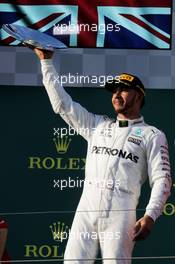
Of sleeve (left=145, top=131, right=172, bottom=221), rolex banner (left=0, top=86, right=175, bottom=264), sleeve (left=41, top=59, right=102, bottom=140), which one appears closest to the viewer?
sleeve (left=145, top=131, right=172, bottom=221)

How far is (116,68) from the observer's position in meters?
3.58

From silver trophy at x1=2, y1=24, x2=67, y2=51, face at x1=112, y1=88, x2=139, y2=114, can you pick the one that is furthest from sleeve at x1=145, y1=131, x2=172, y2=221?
silver trophy at x1=2, y1=24, x2=67, y2=51

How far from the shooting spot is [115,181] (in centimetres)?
257

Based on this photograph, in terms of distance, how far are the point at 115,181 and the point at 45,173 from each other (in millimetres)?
1012

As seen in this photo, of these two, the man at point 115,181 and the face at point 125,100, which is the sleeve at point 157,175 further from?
the face at point 125,100

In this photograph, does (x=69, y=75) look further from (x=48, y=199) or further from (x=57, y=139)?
(x=48, y=199)

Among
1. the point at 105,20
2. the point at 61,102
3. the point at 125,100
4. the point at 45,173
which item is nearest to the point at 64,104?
the point at 61,102

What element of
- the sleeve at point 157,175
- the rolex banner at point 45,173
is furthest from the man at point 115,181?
the rolex banner at point 45,173

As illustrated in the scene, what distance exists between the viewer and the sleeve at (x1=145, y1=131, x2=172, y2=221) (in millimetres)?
2510

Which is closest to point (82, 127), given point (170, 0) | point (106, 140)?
point (106, 140)

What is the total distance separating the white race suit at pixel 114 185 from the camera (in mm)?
2523

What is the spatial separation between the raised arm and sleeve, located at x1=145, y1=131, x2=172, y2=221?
0.23 metres

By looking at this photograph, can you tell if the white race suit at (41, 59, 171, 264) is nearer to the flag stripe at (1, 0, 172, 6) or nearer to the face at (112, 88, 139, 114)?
the face at (112, 88, 139, 114)

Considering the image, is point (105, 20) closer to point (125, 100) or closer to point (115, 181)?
point (125, 100)
